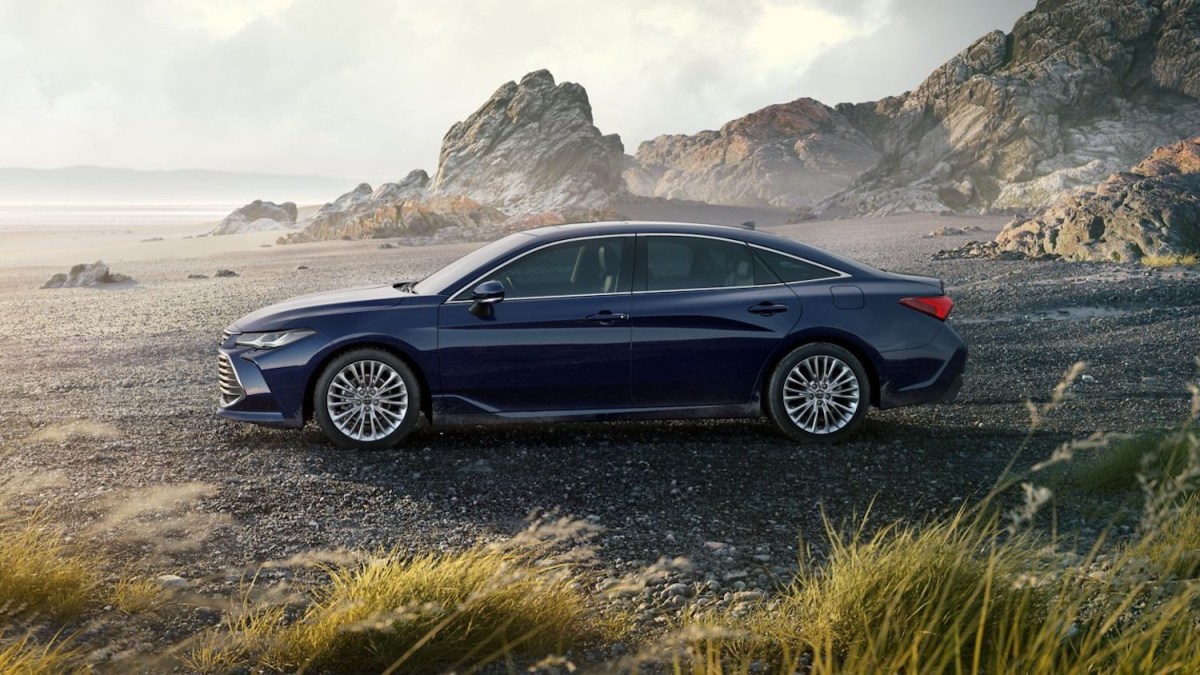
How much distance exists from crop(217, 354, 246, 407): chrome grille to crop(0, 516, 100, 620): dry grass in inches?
106

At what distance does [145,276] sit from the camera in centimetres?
2728

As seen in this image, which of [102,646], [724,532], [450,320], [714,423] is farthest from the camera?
[714,423]

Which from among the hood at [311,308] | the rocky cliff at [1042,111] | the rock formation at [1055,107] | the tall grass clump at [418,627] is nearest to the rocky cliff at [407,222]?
the rock formation at [1055,107]

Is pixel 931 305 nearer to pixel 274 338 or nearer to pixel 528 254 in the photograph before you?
pixel 528 254

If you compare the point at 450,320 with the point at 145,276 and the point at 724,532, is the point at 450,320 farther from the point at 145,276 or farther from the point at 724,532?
the point at 145,276

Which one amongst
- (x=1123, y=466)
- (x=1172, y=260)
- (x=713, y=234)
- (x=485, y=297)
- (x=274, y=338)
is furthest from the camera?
(x=1172, y=260)

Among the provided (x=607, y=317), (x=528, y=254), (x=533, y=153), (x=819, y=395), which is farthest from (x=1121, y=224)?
(x=533, y=153)

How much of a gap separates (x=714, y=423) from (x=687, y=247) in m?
1.44

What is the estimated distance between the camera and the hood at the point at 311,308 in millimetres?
7398

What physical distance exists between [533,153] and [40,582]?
67489mm

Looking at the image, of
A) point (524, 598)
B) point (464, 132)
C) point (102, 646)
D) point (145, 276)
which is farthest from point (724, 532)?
point (464, 132)

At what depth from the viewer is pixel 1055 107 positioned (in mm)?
69938

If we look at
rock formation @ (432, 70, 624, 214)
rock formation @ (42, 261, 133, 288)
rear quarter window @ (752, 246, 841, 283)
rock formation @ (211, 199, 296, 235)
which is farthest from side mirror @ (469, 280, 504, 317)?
rock formation @ (432, 70, 624, 214)

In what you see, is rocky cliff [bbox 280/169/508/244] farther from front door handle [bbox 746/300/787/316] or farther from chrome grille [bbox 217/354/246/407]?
front door handle [bbox 746/300/787/316]
